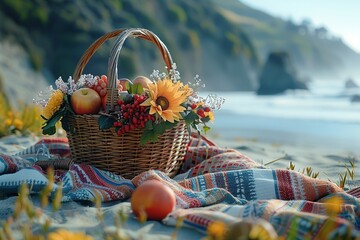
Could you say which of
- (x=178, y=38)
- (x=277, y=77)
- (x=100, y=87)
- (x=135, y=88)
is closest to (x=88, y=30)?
(x=277, y=77)

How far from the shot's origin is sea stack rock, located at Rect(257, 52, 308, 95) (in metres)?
44.4

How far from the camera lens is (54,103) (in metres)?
3.22

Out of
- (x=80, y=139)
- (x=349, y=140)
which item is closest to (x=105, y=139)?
(x=80, y=139)

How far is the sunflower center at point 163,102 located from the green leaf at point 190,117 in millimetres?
190

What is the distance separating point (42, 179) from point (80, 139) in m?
0.50

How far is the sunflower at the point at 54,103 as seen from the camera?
10.5 feet

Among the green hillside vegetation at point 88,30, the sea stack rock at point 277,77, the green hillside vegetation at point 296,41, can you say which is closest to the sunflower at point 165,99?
the green hillside vegetation at point 88,30

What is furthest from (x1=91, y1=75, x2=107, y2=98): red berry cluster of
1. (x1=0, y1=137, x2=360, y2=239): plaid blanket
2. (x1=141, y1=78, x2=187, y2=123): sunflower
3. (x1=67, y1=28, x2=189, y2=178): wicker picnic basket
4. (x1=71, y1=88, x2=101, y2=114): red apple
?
(x1=0, y1=137, x2=360, y2=239): plaid blanket

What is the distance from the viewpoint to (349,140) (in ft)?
29.7

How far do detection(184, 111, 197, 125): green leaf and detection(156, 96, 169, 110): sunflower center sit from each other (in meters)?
0.19

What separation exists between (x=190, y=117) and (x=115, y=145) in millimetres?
504

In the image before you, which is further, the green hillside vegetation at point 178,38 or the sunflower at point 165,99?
the green hillside vegetation at point 178,38

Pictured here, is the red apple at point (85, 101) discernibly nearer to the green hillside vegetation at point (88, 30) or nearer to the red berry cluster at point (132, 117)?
the red berry cluster at point (132, 117)

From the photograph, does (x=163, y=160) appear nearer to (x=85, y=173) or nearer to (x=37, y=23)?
(x=85, y=173)
